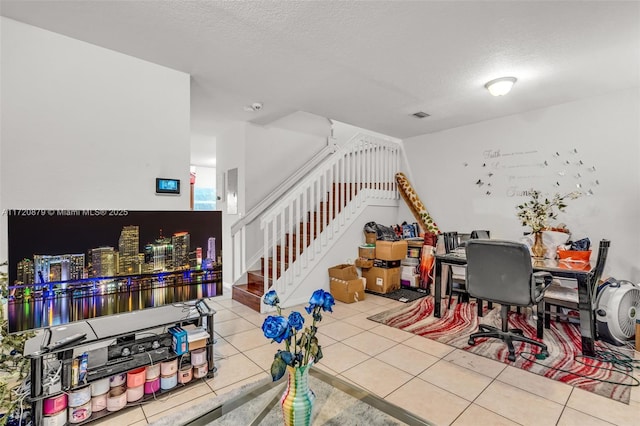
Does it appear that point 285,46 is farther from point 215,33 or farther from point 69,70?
point 69,70

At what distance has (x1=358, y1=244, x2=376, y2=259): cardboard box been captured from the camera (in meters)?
4.73

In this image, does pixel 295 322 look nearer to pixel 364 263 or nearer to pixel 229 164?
pixel 364 263

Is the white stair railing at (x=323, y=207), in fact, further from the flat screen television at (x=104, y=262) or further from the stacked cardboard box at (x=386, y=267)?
the flat screen television at (x=104, y=262)

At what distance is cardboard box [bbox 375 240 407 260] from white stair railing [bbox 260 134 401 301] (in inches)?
24.8

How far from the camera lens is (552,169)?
4.20 m

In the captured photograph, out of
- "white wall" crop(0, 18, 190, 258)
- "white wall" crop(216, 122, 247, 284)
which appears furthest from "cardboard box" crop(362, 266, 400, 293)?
"white wall" crop(0, 18, 190, 258)

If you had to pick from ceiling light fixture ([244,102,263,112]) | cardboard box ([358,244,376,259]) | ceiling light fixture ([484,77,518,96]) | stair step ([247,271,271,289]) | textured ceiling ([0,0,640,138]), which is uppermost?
ceiling light fixture ([244,102,263,112])

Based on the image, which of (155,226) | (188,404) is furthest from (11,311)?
(188,404)

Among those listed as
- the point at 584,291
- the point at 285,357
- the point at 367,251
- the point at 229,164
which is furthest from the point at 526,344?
the point at 229,164

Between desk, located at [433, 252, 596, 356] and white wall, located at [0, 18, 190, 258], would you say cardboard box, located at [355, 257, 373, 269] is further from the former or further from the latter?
white wall, located at [0, 18, 190, 258]

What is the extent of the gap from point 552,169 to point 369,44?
129 inches

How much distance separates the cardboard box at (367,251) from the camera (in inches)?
186

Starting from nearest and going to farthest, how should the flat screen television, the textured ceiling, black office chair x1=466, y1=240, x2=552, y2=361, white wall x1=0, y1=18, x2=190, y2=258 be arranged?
1. the flat screen television
2. the textured ceiling
3. white wall x1=0, y1=18, x2=190, y2=258
4. black office chair x1=466, y1=240, x2=552, y2=361

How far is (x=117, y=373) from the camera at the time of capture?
1.87m
